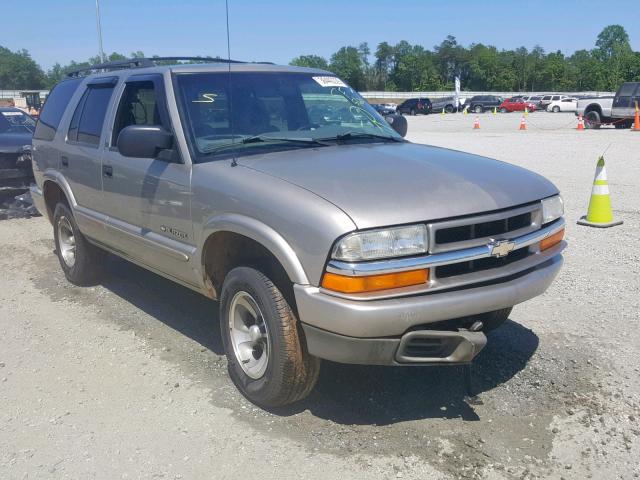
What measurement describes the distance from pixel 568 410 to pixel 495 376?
0.53 m

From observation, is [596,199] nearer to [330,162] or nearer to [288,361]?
[330,162]

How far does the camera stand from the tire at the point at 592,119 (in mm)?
26047

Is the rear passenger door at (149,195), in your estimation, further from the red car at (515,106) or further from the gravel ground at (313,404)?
the red car at (515,106)

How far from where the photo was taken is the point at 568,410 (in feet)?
11.7

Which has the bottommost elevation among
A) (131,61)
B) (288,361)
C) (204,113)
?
(288,361)

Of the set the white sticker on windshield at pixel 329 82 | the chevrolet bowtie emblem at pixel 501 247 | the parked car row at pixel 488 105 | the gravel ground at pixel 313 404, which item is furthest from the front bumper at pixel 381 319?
the parked car row at pixel 488 105

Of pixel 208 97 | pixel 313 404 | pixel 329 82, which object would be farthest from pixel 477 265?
pixel 329 82

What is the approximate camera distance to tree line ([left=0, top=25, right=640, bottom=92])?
98438mm

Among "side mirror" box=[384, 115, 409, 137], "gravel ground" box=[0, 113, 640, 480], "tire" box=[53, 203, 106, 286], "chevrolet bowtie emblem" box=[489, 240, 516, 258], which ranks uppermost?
"side mirror" box=[384, 115, 409, 137]

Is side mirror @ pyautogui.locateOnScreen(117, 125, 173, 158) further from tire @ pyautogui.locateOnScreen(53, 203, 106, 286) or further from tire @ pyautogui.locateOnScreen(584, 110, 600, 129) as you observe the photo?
tire @ pyautogui.locateOnScreen(584, 110, 600, 129)

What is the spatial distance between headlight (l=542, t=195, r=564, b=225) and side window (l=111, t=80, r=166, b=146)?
2525mm

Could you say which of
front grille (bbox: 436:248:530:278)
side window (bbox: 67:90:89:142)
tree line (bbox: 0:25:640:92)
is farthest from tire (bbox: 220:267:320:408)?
tree line (bbox: 0:25:640:92)

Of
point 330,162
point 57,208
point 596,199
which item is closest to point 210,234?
point 330,162

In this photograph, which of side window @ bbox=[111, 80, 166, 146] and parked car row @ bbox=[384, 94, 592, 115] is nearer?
side window @ bbox=[111, 80, 166, 146]
